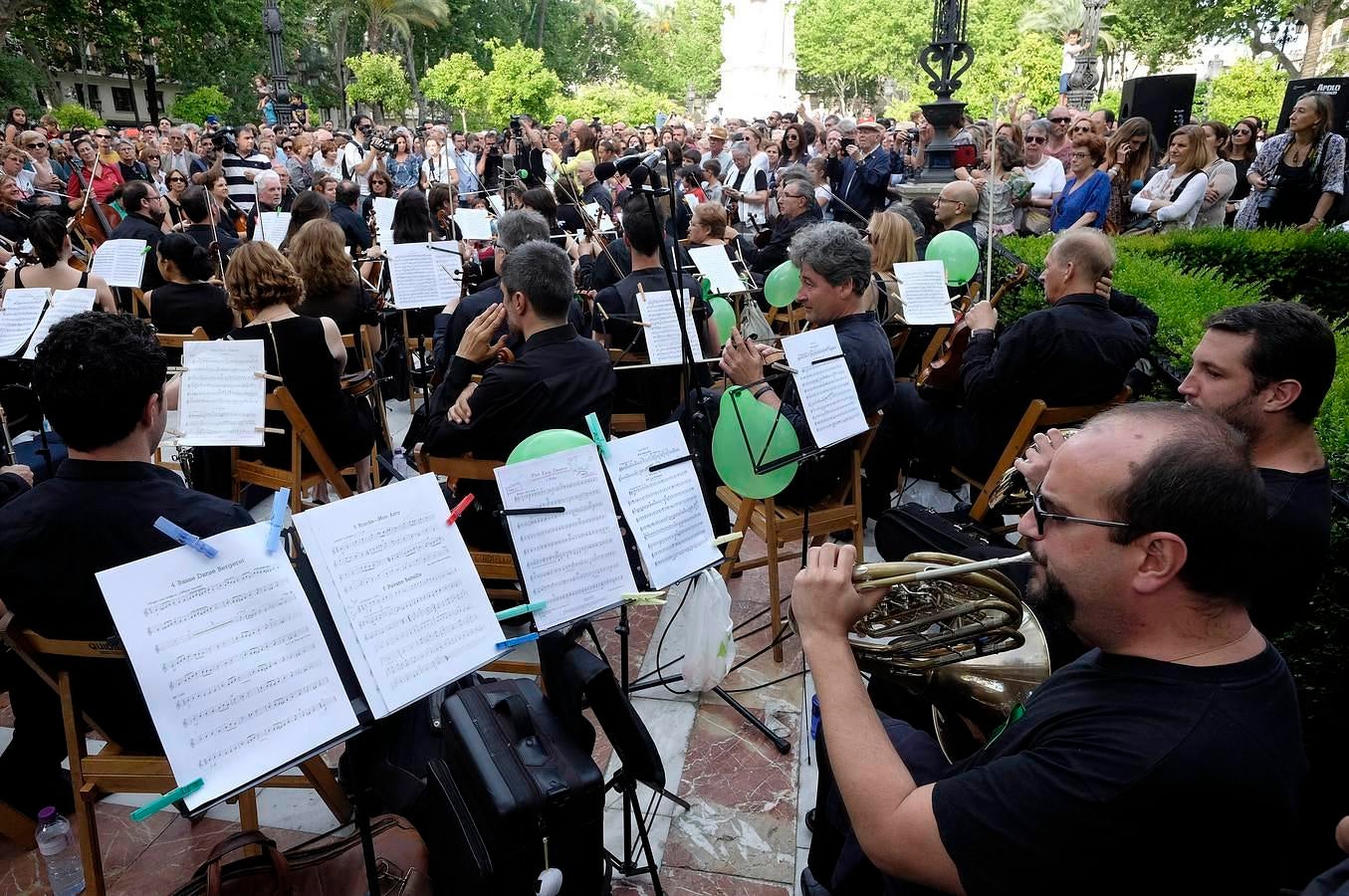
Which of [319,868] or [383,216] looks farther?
[383,216]

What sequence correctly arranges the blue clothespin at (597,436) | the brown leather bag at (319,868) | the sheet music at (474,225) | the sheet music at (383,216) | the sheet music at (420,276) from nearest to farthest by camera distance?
the brown leather bag at (319,868) → the blue clothespin at (597,436) → the sheet music at (420,276) → the sheet music at (474,225) → the sheet music at (383,216)

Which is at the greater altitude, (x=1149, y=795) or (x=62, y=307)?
(x=62, y=307)

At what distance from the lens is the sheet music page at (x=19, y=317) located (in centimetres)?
437

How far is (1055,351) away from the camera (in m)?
3.53

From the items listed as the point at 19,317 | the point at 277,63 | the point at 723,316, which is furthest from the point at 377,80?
the point at 723,316

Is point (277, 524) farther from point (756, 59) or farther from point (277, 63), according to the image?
point (756, 59)

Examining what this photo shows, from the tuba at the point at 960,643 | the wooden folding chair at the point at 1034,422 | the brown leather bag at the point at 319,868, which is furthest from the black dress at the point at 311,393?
the wooden folding chair at the point at 1034,422

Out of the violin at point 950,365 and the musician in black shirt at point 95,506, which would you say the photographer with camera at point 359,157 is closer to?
the violin at point 950,365

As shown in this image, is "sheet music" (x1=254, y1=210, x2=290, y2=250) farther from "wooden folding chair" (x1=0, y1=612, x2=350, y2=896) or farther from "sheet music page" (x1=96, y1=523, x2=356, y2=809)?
"sheet music page" (x1=96, y1=523, x2=356, y2=809)

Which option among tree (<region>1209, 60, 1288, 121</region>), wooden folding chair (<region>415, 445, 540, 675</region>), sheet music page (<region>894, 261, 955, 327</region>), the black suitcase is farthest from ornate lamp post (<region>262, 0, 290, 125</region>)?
tree (<region>1209, 60, 1288, 121</region>)

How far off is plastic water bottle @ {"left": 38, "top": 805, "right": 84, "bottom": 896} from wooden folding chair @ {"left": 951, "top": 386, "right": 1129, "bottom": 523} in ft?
11.4

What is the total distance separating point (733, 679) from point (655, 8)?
72475 mm

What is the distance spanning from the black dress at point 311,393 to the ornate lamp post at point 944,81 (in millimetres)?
6596

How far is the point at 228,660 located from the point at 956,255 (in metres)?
4.86
